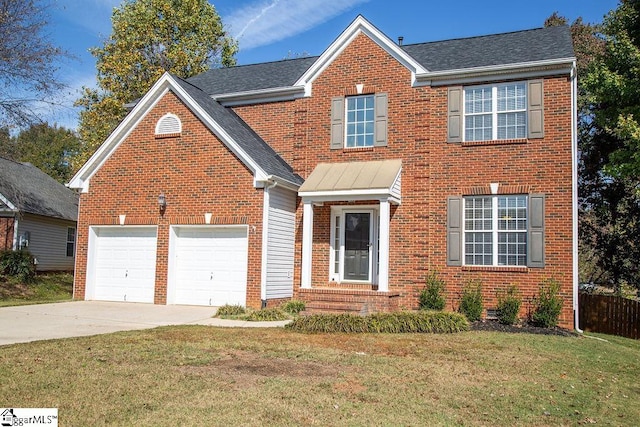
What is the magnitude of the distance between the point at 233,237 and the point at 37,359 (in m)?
8.05

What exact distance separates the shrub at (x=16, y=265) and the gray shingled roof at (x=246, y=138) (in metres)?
10.7

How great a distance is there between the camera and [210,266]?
1571 centimetres

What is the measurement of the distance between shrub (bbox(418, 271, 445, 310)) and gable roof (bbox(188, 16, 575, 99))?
533cm

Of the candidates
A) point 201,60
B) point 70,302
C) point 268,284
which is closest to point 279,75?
point 268,284

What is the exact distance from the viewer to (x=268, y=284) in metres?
14.9

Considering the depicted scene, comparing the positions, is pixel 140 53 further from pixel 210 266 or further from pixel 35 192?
pixel 210 266

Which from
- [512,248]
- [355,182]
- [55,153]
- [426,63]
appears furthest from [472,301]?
[55,153]

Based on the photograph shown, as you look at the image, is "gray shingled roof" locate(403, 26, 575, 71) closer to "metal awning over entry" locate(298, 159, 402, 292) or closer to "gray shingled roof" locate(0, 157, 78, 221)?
"metal awning over entry" locate(298, 159, 402, 292)

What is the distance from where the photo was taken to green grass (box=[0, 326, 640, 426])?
18.5 feet

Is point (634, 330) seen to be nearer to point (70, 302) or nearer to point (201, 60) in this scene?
point (70, 302)

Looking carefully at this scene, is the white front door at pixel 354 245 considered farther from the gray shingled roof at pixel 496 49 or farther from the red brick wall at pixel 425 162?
the gray shingled roof at pixel 496 49

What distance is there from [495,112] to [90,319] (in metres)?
11.0

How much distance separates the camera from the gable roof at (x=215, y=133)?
49.5ft

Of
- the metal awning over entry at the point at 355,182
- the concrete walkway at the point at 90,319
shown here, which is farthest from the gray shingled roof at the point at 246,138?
the concrete walkway at the point at 90,319
